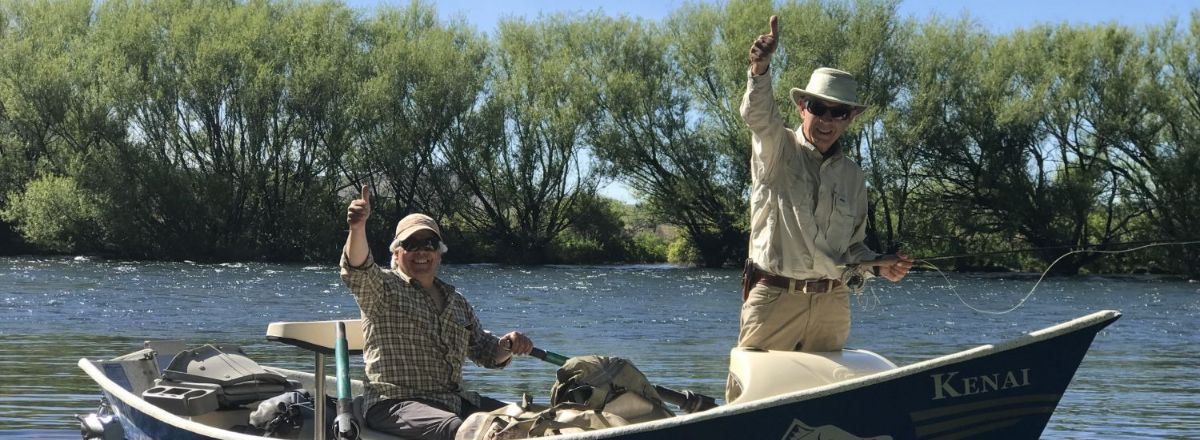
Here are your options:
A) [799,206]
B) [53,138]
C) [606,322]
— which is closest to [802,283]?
[799,206]

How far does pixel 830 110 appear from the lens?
5.08 metres

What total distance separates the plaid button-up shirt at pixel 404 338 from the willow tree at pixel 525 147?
31.4m

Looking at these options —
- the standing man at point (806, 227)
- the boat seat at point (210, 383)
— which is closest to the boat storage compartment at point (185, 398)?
the boat seat at point (210, 383)

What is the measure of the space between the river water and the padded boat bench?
7.97 ft

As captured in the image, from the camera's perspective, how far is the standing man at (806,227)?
5027mm

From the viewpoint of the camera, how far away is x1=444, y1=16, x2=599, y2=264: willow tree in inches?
1464

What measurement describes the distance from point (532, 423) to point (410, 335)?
716mm

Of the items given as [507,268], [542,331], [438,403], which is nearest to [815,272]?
[438,403]

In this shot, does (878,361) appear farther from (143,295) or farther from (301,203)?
(301,203)

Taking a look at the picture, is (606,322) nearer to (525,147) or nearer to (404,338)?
(404,338)

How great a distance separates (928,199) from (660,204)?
7.38 metres

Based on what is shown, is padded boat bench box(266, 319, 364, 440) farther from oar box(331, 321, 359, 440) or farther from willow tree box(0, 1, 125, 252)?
willow tree box(0, 1, 125, 252)

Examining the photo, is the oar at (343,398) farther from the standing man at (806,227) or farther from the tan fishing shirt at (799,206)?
the tan fishing shirt at (799,206)

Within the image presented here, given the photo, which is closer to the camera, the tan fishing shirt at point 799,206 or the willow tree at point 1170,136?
the tan fishing shirt at point 799,206
